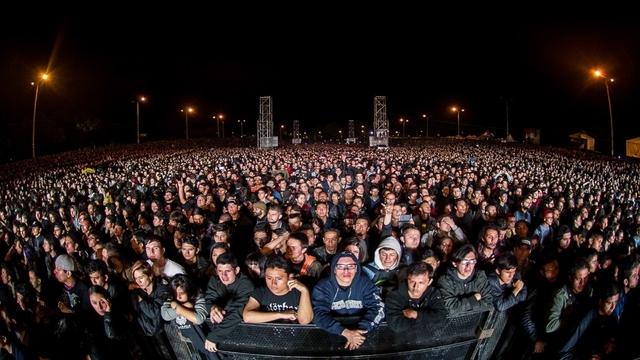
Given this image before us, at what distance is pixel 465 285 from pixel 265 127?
129ft

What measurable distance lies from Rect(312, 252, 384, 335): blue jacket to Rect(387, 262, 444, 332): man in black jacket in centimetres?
11

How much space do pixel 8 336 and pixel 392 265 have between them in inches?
132

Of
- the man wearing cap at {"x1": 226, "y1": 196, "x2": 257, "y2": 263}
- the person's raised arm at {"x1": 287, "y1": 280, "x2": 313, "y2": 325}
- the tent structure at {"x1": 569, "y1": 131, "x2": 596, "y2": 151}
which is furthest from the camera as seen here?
the tent structure at {"x1": 569, "y1": 131, "x2": 596, "y2": 151}

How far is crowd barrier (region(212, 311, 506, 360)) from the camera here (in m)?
3.38

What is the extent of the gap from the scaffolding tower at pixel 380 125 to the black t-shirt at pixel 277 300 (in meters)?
38.3

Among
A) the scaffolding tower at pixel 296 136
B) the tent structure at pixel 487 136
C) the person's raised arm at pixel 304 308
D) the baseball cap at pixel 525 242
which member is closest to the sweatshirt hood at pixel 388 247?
the person's raised arm at pixel 304 308

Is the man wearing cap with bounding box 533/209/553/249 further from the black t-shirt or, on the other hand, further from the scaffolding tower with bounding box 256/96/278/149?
the scaffolding tower with bounding box 256/96/278/149

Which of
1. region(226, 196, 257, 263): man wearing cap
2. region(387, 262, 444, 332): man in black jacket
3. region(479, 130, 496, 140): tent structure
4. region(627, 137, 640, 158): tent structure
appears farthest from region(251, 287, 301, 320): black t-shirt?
region(479, 130, 496, 140): tent structure

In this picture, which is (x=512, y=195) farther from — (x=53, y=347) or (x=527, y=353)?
(x=53, y=347)

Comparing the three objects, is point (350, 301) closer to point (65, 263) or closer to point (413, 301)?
point (413, 301)

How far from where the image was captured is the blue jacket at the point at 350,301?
346 centimetres

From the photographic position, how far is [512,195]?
10.5 m

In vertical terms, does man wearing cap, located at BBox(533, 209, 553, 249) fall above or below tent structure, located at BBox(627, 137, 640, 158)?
below

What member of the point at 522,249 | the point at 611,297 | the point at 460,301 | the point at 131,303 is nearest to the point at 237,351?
the point at 131,303
